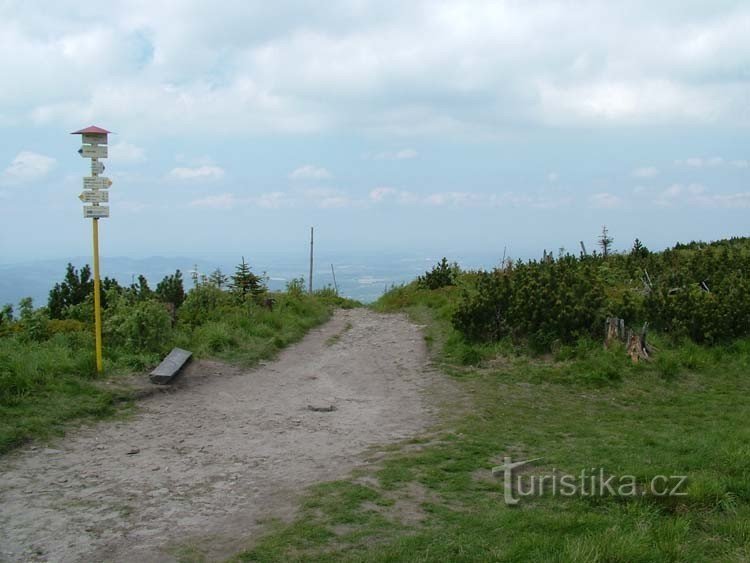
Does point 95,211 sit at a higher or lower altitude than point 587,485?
higher

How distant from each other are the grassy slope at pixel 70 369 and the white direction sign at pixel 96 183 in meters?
2.26

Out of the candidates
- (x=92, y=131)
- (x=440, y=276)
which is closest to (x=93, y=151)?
(x=92, y=131)

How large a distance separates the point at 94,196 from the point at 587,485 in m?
6.97

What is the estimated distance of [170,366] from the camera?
30.4ft

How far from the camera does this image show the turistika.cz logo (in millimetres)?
4922

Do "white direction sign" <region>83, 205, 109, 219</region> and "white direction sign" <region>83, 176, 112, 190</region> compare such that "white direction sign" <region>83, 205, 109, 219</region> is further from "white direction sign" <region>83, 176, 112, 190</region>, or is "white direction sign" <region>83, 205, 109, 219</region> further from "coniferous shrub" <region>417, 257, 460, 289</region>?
"coniferous shrub" <region>417, 257, 460, 289</region>

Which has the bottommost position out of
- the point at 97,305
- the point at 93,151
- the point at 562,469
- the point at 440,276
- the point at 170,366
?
the point at 562,469

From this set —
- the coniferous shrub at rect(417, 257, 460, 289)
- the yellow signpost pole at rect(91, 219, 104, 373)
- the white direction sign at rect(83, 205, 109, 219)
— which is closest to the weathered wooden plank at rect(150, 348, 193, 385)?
the yellow signpost pole at rect(91, 219, 104, 373)

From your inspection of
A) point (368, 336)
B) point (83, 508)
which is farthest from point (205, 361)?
point (83, 508)

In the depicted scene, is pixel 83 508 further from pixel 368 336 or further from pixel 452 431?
pixel 368 336

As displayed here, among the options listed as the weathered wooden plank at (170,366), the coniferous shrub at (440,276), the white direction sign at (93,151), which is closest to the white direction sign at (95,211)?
the white direction sign at (93,151)

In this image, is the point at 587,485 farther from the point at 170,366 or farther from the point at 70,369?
the point at 70,369

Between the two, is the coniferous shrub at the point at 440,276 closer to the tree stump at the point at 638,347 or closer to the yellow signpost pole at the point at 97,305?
the tree stump at the point at 638,347

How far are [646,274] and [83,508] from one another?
12.9 metres
